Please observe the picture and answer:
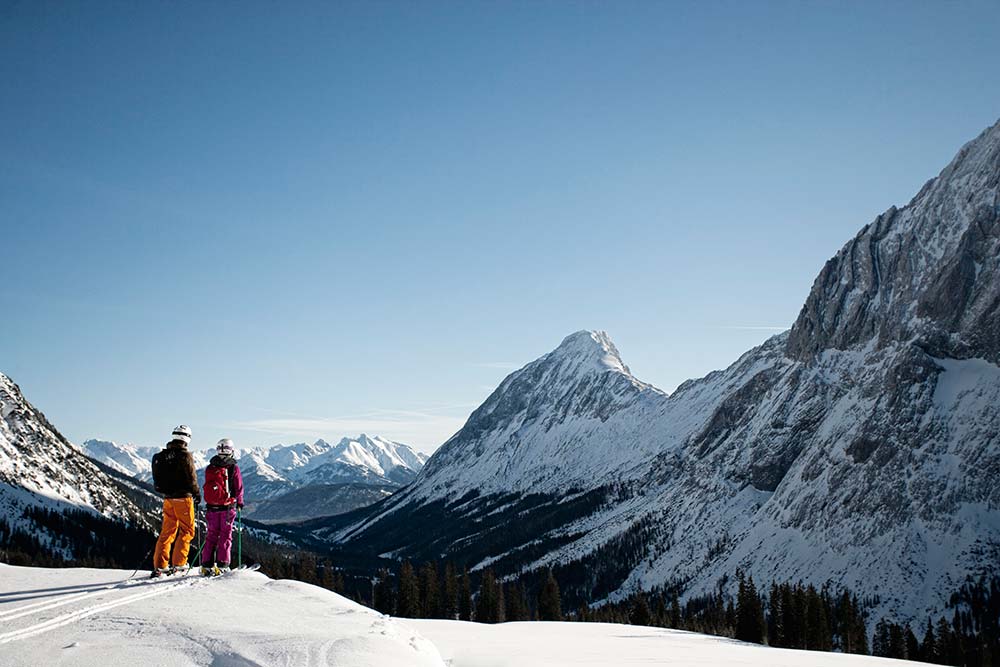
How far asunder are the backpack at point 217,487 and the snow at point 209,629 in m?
2.05

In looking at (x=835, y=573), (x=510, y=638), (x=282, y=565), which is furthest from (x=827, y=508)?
(x=510, y=638)

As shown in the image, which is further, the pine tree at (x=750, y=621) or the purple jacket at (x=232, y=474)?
the pine tree at (x=750, y=621)

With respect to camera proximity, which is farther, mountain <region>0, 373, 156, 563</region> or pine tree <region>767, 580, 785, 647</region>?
mountain <region>0, 373, 156, 563</region>

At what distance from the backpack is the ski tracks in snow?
7.67 feet

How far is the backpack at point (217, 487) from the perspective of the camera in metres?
16.2

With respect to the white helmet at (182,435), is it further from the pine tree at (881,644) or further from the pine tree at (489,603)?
the pine tree at (881,644)

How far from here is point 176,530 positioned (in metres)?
15.9

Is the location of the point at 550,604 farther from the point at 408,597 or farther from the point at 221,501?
the point at 221,501

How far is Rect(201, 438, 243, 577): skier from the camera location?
16266 mm

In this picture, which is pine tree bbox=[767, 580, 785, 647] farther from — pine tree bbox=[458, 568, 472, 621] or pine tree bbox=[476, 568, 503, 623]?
pine tree bbox=[458, 568, 472, 621]

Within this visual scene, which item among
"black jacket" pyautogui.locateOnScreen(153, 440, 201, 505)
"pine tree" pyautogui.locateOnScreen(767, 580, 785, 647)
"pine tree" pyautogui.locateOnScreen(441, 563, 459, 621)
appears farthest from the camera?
"pine tree" pyautogui.locateOnScreen(441, 563, 459, 621)

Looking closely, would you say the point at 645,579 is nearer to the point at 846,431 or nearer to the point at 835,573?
the point at 835,573

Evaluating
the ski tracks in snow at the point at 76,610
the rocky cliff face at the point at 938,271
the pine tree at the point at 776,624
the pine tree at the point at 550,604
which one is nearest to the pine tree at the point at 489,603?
the pine tree at the point at 550,604

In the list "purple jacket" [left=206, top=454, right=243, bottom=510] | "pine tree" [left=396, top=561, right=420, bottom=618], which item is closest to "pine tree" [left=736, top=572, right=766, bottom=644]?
"pine tree" [left=396, top=561, right=420, bottom=618]
